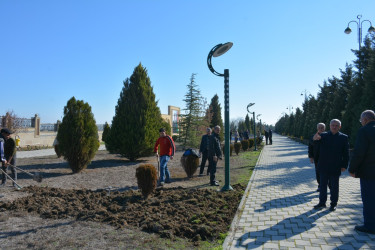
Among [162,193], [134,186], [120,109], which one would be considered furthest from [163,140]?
[120,109]

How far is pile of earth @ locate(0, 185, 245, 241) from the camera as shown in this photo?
4.32 meters

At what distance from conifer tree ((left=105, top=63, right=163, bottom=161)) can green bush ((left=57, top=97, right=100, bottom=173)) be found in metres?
2.92

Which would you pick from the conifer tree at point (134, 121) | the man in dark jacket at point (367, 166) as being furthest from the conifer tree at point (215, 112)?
the man in dark jacket at point (367, 166)

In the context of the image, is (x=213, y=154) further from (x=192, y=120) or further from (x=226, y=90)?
(x=192, y=120)

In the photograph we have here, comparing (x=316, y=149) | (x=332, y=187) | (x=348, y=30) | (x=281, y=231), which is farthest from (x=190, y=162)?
(x=348, y=30)

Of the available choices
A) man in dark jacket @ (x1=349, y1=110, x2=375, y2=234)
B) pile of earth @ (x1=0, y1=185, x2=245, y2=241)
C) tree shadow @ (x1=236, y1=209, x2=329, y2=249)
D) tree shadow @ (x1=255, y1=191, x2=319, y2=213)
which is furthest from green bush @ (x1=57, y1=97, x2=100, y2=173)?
man in dark jacket @ (x1=349, y1=110, x2=375, y2=234)

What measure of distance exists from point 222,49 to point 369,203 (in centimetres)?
497

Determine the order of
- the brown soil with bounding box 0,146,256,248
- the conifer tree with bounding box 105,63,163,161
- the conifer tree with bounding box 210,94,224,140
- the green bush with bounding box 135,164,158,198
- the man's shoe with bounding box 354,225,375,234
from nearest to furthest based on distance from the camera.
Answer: the man's shoe with bounding box 354,225,375,234, the brown soil with bounding box 0,146,256,248, the green bush with bounding box 135,164,158,198, the conifer tree with bounding box 105,63,163,161, the conifer tree with bounding box 210,94,224,140

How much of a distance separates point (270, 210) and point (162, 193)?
2587mm

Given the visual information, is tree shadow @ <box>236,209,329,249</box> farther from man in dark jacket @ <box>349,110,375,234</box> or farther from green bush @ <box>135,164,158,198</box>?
green bush @ <box>135,164,158,198</box>

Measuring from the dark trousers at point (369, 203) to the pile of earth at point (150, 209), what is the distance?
2114mm

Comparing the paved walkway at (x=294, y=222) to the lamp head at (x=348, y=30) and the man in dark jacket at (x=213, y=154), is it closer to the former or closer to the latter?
the man in dark jacket at (x=213, y=154)

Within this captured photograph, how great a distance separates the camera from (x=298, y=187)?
311 inches

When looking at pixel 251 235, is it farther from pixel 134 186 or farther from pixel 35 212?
pixel 134 186
